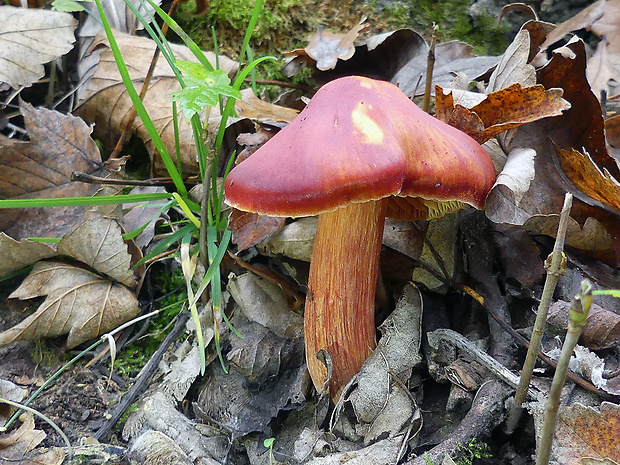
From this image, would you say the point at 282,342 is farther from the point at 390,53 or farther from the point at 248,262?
the point at 390,53

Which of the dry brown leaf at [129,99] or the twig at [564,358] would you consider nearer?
the twig at [564,358]

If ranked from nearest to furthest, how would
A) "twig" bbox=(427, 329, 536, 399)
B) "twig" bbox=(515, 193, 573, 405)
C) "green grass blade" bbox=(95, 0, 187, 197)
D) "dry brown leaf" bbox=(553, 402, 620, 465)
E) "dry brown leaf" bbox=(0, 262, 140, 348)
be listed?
1. "twig" bbox=(515, 193, 573, 405)
2. "dry brown leaf" bbox=(553, 402, 620, 465)
3. "twig" bbox=(427, 329, 536, 399)
4. "green grass blade" bbox=(95, 0, 187, 197)
5. "dry brown leaf" bbox=(0, 262, 140, 348)

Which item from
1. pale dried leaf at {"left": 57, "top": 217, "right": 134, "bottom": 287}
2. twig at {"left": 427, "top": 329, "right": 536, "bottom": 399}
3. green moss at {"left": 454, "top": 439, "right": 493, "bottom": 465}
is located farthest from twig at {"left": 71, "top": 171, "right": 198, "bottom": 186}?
green moss at {"left": 454, "top": 439, "right": 493, "bottom": 465}

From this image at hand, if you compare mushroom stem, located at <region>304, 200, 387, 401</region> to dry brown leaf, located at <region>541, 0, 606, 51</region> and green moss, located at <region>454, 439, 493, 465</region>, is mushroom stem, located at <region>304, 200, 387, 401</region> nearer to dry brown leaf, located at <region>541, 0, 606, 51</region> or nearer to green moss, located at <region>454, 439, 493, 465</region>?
green moss, located at <region>454, 439, 493, 465</region>

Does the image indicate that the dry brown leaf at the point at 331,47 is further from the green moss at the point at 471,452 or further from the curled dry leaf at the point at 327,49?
the green moss at the point at 471,452

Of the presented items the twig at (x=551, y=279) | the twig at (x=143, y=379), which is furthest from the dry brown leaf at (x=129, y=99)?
the twig at (x=551, y=279)

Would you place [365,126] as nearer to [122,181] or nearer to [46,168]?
[122,181]

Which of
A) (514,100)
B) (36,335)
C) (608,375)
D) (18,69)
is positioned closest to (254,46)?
→ (18,69)
